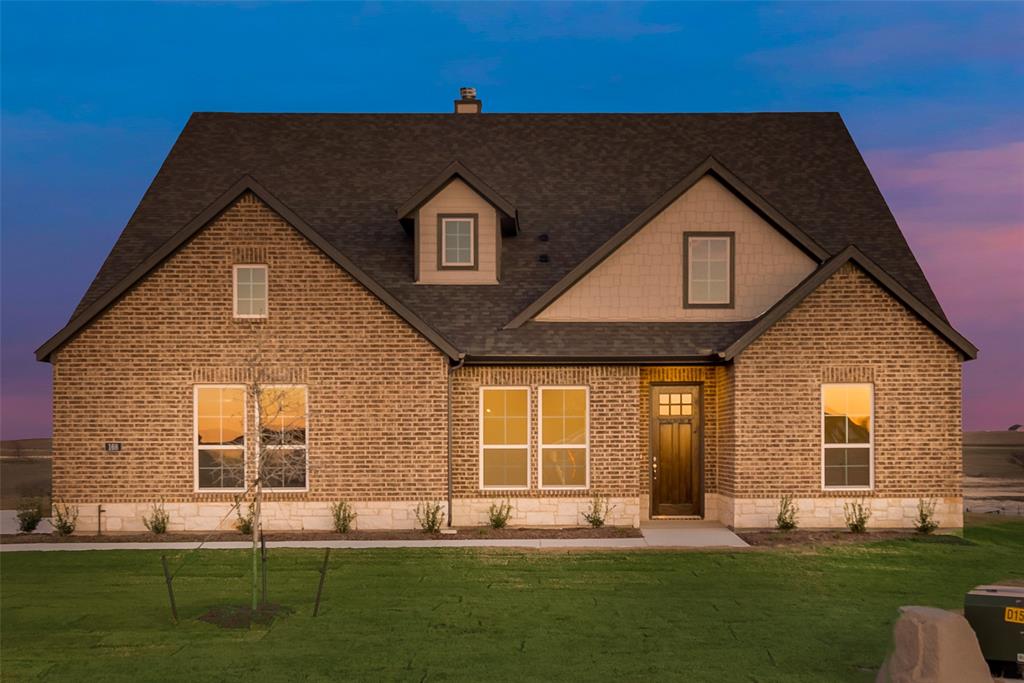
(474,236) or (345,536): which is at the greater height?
(474,236)

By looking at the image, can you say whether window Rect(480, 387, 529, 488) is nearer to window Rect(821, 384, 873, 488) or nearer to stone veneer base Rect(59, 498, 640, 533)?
stone veneer base Rect(59, 498, 640, 533)

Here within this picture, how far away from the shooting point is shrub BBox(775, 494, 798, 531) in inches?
805

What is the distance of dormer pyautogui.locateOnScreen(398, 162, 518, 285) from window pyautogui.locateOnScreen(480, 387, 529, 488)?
289 centimetres

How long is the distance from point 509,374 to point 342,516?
4.35 m

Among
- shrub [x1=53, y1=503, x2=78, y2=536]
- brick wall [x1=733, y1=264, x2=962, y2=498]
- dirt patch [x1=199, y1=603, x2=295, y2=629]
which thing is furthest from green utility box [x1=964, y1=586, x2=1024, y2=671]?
shrub [x1=53, y1=503, x2=78, y2=536]

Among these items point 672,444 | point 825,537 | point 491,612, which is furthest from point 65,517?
point 825,537

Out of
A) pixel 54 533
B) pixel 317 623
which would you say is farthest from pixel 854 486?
pixel 54 533

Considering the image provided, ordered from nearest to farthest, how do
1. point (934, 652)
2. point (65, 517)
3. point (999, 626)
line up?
point (934, 652) < point (999, 626) < point (65, 517)

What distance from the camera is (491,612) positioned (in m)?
13.2

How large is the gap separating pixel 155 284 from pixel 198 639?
1054 centimetres

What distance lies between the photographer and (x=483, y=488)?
21156 mm

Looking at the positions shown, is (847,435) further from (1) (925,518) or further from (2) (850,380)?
(1) (925,518)

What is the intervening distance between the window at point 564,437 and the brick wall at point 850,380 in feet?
10.0

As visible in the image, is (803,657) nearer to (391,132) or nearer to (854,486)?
(854,486)
